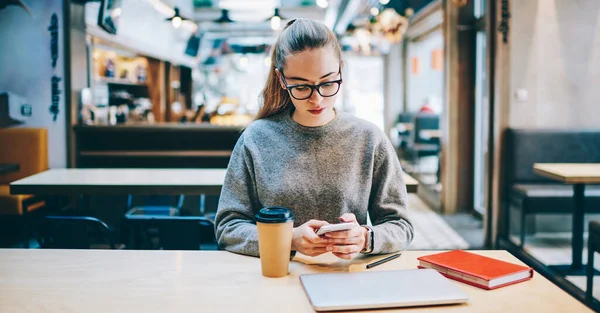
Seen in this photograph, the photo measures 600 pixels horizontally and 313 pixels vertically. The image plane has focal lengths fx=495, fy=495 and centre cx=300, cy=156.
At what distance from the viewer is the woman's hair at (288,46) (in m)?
1.31

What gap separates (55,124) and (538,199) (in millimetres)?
4453

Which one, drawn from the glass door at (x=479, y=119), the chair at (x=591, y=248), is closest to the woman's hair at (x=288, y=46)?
the chair at (x=591, y=248)

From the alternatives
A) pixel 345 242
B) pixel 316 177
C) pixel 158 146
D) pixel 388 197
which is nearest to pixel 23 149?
pixel 158 146

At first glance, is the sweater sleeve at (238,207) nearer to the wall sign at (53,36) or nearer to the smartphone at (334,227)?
the smartphone at (334,227)

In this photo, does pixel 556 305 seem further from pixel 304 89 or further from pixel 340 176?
pixel 304 89

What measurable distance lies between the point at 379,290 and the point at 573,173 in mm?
2703

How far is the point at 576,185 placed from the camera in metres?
3.50

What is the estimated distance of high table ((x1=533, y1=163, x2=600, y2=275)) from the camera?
3.14 metres

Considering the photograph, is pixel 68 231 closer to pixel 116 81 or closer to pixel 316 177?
pixel 316 177

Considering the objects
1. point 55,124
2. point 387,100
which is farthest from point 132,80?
point 387,100

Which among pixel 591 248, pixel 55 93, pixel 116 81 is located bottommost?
pixel 591 248

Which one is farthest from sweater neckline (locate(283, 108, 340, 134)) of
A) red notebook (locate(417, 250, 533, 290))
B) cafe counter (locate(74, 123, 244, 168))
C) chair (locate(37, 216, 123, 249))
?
cafe counter (locate(74, 123, 244, 168))

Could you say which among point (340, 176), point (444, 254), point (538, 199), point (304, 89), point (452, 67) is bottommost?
point (538, 199)

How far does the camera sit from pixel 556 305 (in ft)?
3.22
